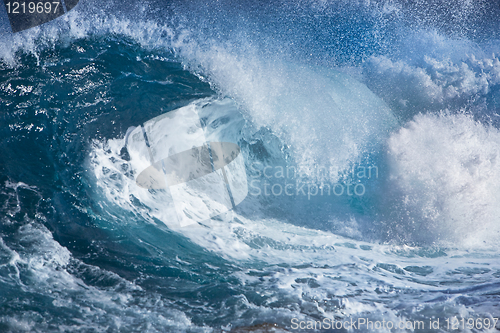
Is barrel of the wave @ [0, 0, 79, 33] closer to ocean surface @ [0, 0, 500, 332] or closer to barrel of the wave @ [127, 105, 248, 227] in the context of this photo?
ocean surface @ [0, 0, 500, 332]

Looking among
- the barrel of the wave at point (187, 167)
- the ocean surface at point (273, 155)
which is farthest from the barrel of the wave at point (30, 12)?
the barrel of the wave at point (187, 167)

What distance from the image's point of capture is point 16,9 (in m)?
4.54

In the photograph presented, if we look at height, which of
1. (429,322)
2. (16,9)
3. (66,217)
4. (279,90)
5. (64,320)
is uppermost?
(16,9)

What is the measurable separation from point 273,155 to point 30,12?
4.23 meters

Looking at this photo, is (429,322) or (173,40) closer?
(429,322)

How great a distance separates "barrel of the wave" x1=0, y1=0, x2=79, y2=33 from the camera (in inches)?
177

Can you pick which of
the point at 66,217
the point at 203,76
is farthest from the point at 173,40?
the point at 66,217

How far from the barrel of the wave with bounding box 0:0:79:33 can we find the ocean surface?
0.13m

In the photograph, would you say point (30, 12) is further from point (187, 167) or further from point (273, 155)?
point (273, 155)

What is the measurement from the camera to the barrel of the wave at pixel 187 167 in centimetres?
438

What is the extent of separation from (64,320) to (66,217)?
1.37 meters

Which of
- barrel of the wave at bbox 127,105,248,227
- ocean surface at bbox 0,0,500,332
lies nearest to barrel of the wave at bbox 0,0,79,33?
ocean surface at bbox 0,0,500,332

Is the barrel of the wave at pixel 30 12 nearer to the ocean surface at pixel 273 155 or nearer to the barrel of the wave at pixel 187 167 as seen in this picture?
the ocean surface at pixel 273 155

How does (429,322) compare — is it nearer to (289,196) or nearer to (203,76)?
(289,196)
